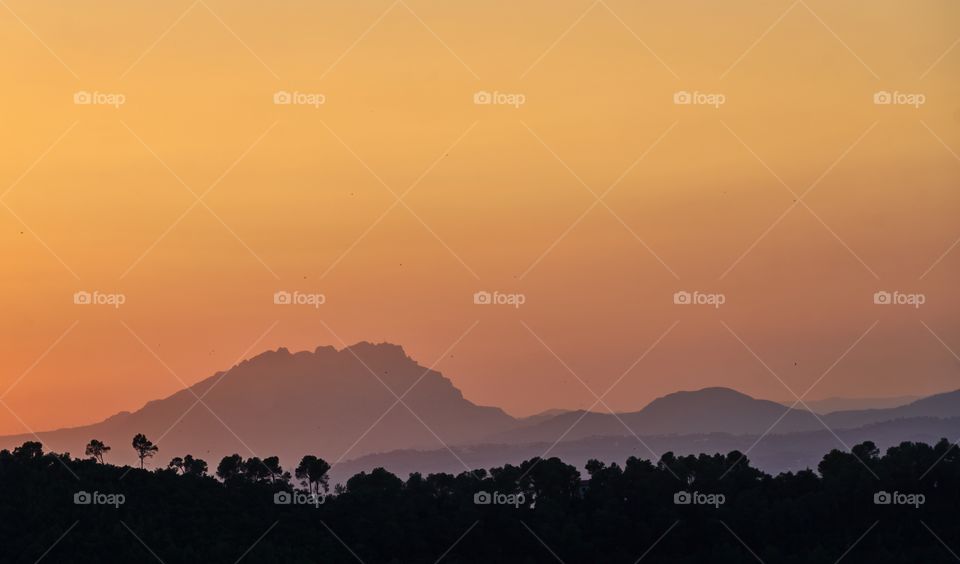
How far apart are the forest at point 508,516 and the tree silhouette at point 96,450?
261 centimetres

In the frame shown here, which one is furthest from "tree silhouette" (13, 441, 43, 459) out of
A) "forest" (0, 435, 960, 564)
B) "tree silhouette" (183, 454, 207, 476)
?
"tree silhouette" (183, 454, 207, 476)

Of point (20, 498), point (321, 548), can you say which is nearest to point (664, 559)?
point (321, 548)

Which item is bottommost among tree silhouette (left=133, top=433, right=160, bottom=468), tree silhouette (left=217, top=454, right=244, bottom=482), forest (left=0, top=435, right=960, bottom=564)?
forest (left=0, top=435, right=960, bottom=564)

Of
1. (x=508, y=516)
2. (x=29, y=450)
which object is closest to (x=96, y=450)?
(x=29, y=450)

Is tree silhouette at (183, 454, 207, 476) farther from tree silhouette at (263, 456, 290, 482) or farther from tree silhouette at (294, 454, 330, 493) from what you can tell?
tree silhouette at (294, 454, 330, 493)

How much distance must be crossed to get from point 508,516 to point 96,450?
89.1 feet

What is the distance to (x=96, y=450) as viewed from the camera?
90.6m

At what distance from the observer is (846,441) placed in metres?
199

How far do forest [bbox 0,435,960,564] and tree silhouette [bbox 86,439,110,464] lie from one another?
2612 mm

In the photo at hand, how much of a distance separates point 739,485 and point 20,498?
131ft

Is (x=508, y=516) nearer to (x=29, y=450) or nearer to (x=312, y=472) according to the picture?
(x=312, y=472)

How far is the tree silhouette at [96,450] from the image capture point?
89.7 metres

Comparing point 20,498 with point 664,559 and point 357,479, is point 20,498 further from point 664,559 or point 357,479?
point 664,559

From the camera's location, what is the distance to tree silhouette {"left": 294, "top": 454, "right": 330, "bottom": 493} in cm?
9252
